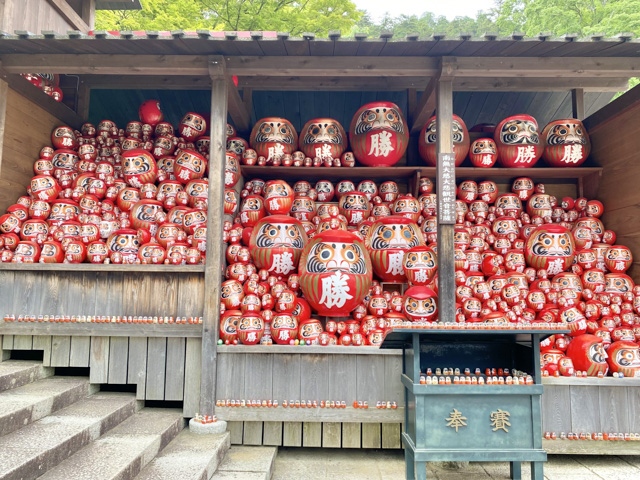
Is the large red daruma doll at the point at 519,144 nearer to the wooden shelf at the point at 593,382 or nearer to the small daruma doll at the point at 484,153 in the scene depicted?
the small daruma doll at the point at 484,153

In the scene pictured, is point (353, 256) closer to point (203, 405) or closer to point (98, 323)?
point (203, 405)

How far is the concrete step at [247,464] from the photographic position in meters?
3.62

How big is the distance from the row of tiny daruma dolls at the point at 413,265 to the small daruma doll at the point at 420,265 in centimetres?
1

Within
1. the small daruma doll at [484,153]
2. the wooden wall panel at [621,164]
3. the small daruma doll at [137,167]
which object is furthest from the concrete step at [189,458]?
the wooden wall panel at [621,164]

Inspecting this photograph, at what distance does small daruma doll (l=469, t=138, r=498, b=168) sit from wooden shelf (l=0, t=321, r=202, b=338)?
159 inches

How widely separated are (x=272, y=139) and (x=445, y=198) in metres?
2.41

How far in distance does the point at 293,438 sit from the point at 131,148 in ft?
13.3

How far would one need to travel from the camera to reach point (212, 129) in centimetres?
457

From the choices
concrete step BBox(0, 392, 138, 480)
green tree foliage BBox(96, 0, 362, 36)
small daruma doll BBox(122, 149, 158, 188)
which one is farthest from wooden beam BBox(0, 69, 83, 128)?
green tree foliage BBox(96, 0, 362, 36)

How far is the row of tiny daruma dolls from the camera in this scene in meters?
4.64

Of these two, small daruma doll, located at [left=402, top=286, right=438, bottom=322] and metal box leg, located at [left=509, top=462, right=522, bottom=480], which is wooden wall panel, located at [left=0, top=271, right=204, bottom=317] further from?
metal box leg, located at [left=509, top=462, right=522, bottom=480]

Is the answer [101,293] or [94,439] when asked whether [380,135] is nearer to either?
[101,293]

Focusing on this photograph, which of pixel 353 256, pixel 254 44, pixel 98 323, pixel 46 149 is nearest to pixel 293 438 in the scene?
pixel 353 256

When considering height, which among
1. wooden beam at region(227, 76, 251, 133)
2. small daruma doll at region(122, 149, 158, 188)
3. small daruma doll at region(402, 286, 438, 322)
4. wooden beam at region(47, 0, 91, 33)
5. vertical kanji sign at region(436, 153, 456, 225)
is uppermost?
wooden beam at region(47, 0, 91, 33)
